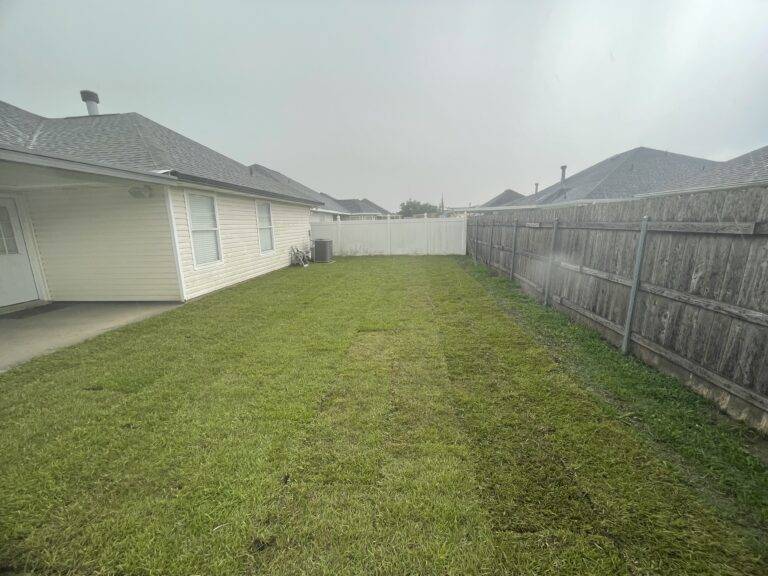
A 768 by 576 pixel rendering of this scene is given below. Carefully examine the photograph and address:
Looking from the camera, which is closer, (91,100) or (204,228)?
(204,228)

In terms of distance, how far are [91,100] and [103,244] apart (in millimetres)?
6062

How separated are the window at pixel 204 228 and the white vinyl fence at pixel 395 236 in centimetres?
739

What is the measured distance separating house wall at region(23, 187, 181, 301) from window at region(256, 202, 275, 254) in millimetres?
3827

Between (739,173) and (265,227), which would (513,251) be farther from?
(739,173)

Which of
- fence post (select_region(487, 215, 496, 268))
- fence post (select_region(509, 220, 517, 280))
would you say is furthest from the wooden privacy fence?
fence post (select_region(487, 215, 496, 268))

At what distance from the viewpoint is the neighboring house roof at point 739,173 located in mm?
8523

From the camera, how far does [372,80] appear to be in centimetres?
1213

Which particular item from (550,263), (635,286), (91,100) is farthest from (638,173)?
(91,100)

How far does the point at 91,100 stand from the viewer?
360 inches

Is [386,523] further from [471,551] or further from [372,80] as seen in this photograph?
[372,80]

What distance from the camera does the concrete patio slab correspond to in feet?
14.2

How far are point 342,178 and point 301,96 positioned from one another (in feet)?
103

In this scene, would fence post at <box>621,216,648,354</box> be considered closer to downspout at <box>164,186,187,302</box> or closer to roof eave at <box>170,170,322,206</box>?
roof eave at <box>170,170,322,206</box>

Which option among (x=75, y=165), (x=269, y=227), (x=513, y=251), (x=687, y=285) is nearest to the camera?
A: (x=687, y=285)
